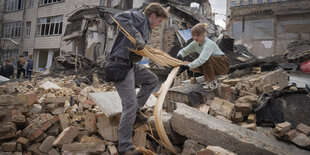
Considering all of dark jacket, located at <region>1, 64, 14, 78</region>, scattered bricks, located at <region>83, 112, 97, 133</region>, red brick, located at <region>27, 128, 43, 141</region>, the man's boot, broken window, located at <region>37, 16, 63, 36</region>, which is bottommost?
red brick, located at <region>27, 128, 43, 141</region>

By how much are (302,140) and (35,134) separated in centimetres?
325

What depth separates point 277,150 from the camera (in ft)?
6.72

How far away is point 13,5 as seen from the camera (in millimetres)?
24125

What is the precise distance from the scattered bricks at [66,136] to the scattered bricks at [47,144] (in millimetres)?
98

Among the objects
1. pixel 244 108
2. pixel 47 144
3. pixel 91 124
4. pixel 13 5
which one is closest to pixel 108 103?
pixel 91 124

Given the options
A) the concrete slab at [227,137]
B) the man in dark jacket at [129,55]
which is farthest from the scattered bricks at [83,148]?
the concrete slab at [227,137]

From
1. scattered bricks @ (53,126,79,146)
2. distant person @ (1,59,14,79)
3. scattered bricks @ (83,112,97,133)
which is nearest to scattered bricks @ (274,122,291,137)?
scattered bricks @ (83,112,97,133)

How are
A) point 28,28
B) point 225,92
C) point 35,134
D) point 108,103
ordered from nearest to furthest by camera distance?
point 35,134
point 108,103
point 225,92
point 28,28

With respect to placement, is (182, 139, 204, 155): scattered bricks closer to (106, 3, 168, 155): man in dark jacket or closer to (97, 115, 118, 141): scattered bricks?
(106, 3, 168, 155): man in dark jacket

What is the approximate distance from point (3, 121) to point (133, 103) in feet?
5.70

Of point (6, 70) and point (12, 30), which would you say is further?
point (12, 30)

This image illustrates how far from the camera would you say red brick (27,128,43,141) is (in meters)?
2.68

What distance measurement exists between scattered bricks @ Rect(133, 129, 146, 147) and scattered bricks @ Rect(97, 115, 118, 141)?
27 centimetres

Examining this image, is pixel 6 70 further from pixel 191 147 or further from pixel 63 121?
pixel 191 147
